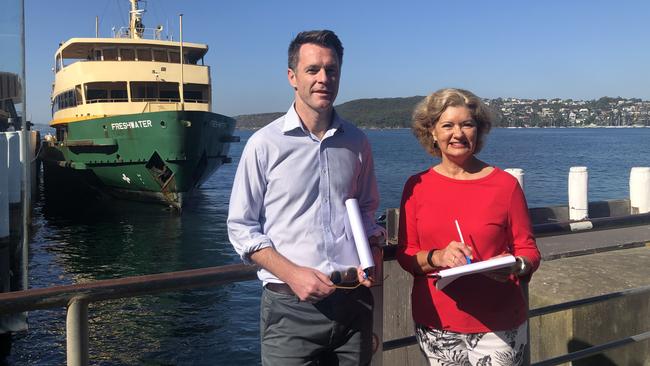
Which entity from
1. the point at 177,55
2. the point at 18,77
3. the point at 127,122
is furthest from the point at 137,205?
the point at 18,77

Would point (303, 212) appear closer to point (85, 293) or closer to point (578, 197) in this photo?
point (85, 293)

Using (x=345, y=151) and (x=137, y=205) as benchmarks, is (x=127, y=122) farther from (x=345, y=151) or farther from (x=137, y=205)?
(x=345, y=151)

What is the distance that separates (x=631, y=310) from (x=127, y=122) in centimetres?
1794

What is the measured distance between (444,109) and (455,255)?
1.75 feet

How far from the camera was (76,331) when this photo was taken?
1.80m

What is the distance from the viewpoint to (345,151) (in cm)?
201

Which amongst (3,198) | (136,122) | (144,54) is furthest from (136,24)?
(3,198)

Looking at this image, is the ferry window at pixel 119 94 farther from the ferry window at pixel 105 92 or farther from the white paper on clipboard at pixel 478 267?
the white paper on clipboard at pixel 478 267

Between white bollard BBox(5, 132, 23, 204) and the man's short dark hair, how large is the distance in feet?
28.2

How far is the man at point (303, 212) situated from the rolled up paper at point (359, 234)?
0.05m

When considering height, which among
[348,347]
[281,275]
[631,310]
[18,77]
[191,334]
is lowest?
[191,334]

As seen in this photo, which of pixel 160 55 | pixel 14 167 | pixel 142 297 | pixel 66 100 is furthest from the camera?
pixel 66 100

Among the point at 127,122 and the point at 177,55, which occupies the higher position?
the point at 177,55

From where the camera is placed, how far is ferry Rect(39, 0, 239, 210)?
1975 centimetres
